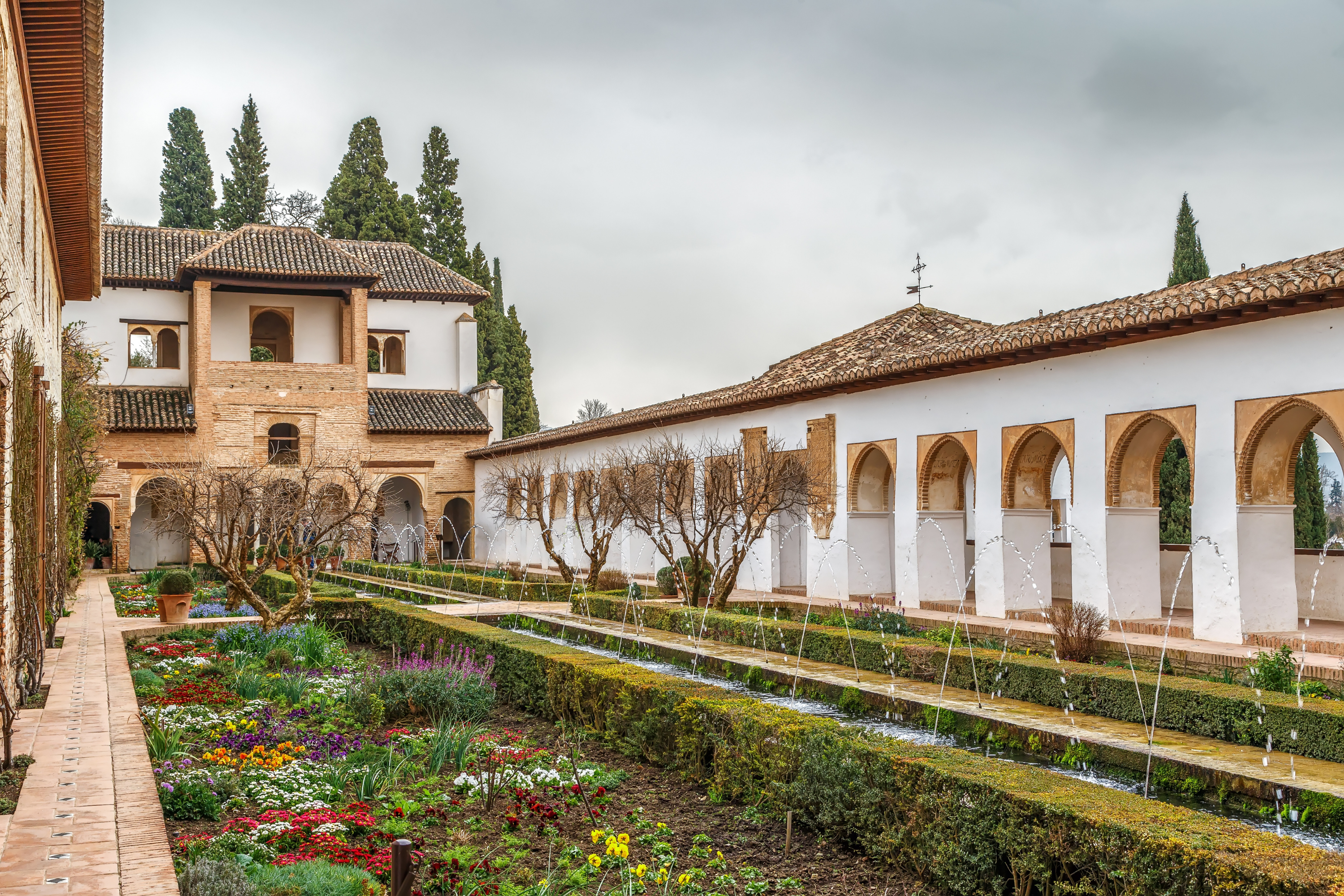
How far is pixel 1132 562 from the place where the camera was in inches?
551

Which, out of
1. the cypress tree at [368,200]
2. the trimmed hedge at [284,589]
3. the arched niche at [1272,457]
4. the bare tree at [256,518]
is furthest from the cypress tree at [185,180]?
the arched niche at [1272,457]

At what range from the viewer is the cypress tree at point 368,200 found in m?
39.2

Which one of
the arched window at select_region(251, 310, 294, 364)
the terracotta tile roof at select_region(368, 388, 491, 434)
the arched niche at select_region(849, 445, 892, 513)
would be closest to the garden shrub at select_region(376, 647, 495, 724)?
the arched niche at select_region(849, 445, 892, 513)

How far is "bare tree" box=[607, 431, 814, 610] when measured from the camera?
55.9ft

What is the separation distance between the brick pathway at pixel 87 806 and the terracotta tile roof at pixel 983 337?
10.7 m

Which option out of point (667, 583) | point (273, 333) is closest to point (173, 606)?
point (667, 583)

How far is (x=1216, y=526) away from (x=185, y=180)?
40212 millimetres

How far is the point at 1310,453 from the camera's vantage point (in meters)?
20.6

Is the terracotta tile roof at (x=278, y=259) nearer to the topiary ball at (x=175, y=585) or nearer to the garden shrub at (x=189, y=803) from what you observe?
the topiary ball at (x=175, y=585)

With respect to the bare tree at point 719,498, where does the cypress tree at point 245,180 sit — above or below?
above

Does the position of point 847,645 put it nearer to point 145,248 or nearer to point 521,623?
point 521,623

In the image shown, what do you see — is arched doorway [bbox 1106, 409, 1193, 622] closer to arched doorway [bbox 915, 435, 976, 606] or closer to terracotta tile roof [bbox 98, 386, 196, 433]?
arched doorway [bbox 915, 435, 976, 606]

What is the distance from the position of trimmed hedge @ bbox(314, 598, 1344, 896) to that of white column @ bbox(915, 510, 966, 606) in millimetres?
9484

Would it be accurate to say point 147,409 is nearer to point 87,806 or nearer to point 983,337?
point 983,337
